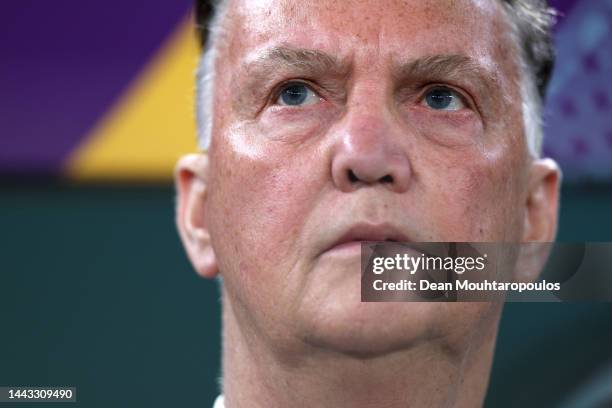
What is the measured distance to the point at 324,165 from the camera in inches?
59.3

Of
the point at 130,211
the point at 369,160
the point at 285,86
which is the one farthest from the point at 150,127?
the point at 369,160

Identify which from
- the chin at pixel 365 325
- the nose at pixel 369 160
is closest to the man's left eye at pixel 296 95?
the nose at pixel 369 160

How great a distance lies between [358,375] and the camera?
1520 millimetres

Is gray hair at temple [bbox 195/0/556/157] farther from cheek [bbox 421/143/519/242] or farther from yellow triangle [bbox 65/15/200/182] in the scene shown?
yellow triangle [bbox 65/15/200/182]

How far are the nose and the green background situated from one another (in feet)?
3.59

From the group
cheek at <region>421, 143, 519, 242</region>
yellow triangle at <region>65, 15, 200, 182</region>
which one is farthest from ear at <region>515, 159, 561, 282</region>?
yellow triangle at <region>65, 15, 200, 182</region>

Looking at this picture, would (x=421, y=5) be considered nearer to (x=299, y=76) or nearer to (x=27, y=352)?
(x=299, y=76)

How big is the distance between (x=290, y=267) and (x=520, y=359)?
1154mm

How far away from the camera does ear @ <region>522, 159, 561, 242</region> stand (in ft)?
5.89

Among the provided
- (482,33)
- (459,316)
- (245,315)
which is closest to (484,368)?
(459,316)

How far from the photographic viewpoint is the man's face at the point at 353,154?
57.6 inches

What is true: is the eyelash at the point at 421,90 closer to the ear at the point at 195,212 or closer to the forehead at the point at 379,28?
the forehead at the point at 379,28

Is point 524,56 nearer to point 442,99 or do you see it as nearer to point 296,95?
point 442,99

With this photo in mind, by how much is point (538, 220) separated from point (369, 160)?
50 cm
